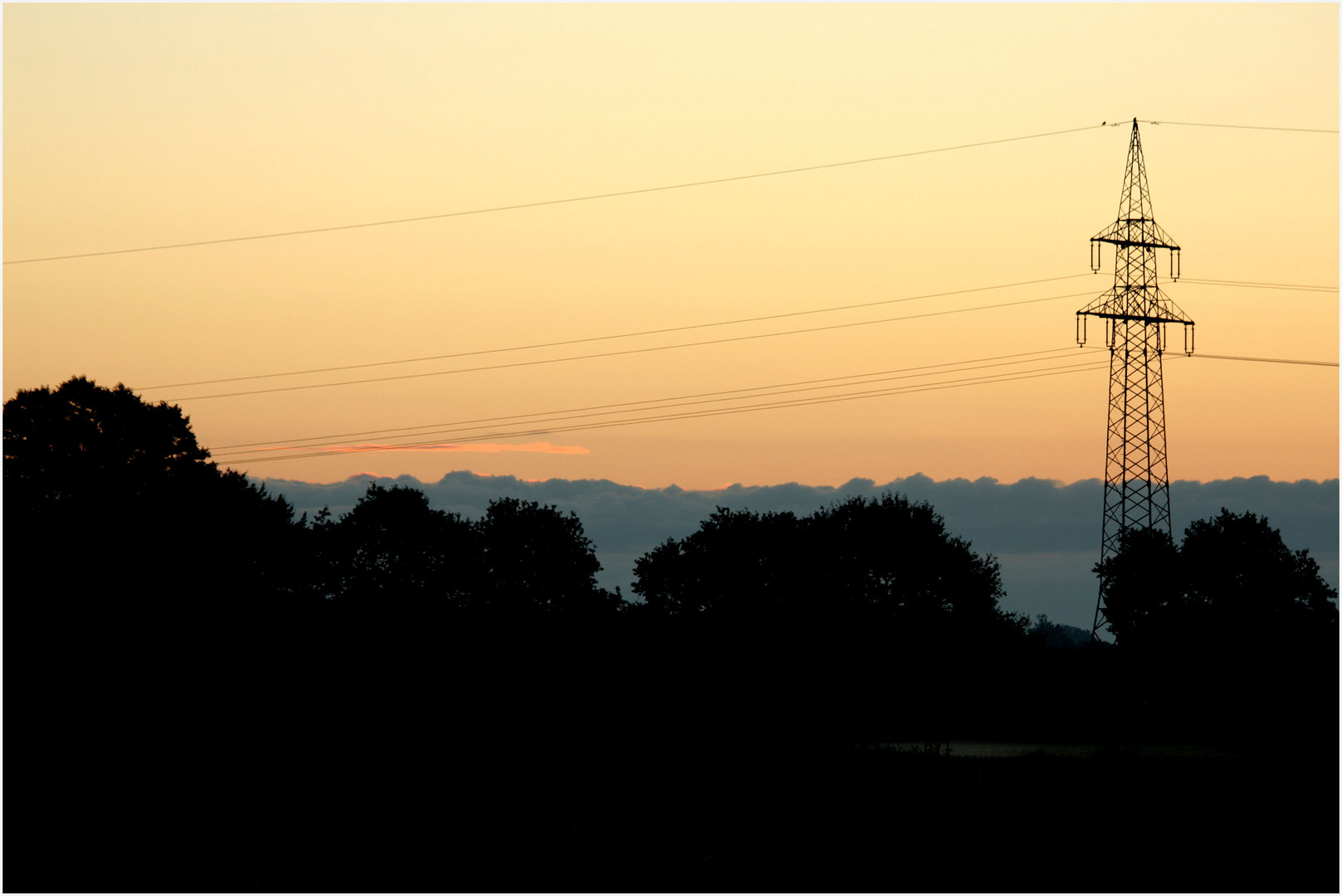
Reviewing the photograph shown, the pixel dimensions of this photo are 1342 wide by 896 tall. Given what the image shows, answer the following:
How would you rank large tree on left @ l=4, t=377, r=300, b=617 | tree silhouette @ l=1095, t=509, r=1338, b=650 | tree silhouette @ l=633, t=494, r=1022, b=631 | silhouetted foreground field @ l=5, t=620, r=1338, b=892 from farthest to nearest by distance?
tree silhouette @ l=633, t=494, r=1022, b=631
tree silhouette @ l=1095, t=509, r=1338, b=650
large tree on left @ l=4, t=377, r=300, b=617
silhouetted foreground field @ l=5, t=620, r=1338, b=892

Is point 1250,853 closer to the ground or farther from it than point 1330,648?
closer to the ground

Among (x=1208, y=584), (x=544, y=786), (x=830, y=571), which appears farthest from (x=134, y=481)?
(x=1208, y=584)

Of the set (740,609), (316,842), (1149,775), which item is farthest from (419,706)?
(740,609)

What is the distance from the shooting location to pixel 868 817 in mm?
29266

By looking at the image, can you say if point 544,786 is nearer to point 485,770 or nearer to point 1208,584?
point 485,770

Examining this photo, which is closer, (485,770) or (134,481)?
(485,770)

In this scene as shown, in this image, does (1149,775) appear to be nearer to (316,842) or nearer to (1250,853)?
(1250,853)

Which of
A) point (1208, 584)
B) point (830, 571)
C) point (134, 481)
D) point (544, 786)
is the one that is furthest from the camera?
point (830, 571)

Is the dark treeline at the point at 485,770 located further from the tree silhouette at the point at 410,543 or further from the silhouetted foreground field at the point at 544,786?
the tree silhouette at the point at 410,543

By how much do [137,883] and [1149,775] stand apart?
2362 cm

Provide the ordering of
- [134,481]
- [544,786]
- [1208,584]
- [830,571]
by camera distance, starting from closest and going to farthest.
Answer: [544,786] < [134,481] < [1208,584] < [830,571]

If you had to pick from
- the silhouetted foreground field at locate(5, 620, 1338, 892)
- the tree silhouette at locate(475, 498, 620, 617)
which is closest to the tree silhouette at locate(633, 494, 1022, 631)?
the tree silhouette at locate(475, 498, 620, 617)

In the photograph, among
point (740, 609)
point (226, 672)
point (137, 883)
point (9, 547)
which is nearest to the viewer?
point (137, 883)

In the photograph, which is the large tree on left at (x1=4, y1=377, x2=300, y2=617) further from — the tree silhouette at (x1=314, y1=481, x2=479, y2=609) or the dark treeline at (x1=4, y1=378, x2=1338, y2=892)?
the tree silhouette at (x1=314, y1=481, x2=479, y2=609)
